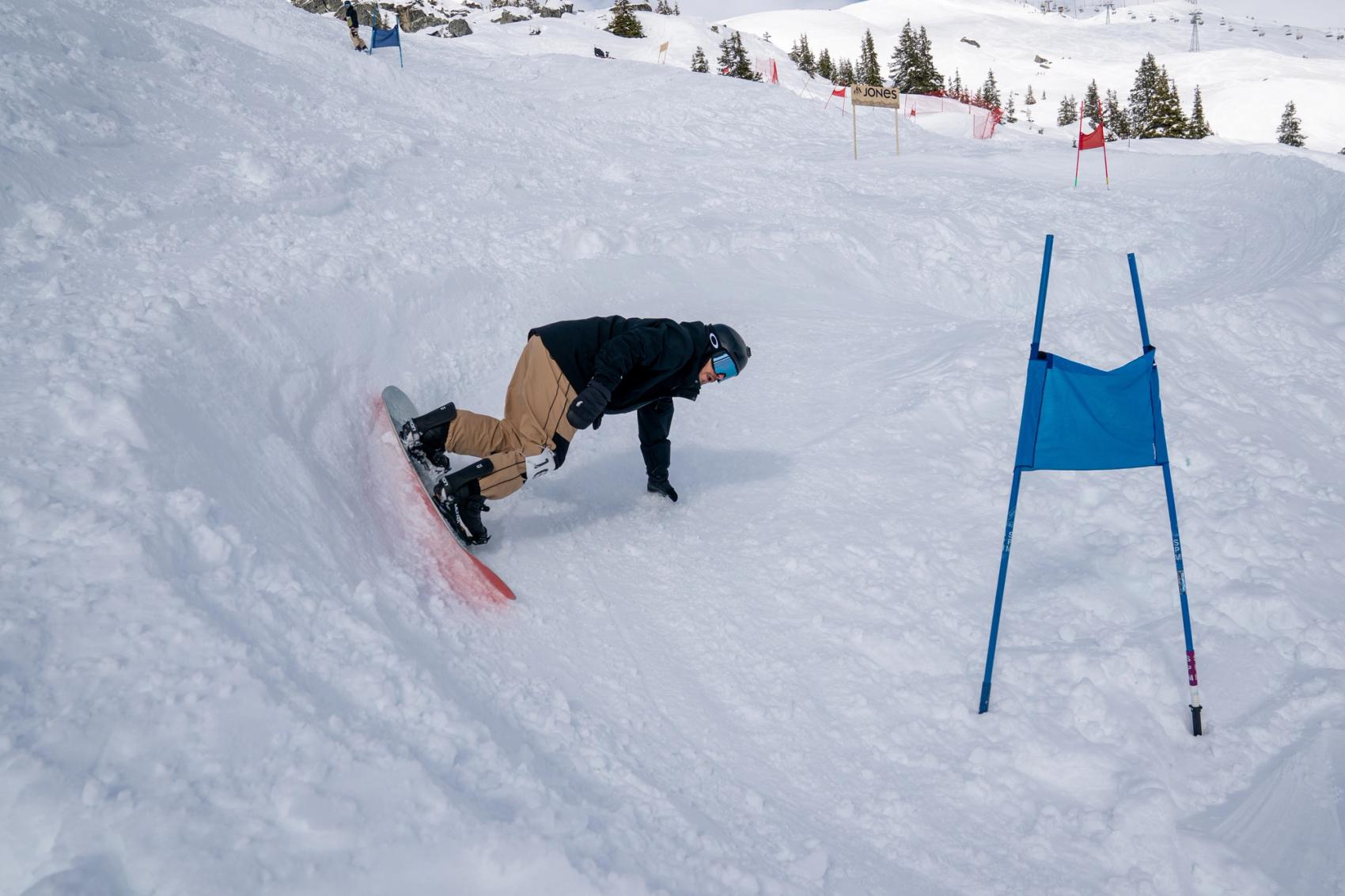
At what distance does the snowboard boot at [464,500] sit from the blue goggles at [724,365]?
150 cm

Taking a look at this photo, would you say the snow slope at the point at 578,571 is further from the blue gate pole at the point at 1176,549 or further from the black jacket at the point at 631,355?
the black jacket at the point at 631,355

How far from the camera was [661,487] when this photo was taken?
18.4 ft

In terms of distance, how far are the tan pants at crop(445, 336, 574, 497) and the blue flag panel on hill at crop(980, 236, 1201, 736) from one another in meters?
2.50

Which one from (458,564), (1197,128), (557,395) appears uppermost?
(557,395)

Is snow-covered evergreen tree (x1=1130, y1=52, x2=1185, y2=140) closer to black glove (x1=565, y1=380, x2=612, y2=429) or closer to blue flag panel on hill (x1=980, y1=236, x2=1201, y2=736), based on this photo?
blue flag panel on hill (x1=980, y1=236, x2=1201, y2=736)

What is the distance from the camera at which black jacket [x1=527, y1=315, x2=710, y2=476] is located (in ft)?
15.1

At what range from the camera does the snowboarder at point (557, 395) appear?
14.8ft

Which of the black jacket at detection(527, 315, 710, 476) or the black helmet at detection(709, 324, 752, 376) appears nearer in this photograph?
the black jacket at detection(527, 315, 710, 476)

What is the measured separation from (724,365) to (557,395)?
106cm

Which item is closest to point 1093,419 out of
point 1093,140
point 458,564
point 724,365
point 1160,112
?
point 724,365

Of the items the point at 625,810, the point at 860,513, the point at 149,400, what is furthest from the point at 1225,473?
the point at 149,400

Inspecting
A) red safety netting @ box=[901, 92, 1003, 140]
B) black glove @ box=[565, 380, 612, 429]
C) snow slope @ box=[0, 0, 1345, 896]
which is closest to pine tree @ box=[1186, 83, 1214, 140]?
red safety netting @ box=[901, 92, 1003, 140]

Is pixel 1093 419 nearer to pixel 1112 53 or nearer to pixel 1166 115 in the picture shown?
pixel 1166 115

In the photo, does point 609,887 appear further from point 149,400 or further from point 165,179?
point 165,179
